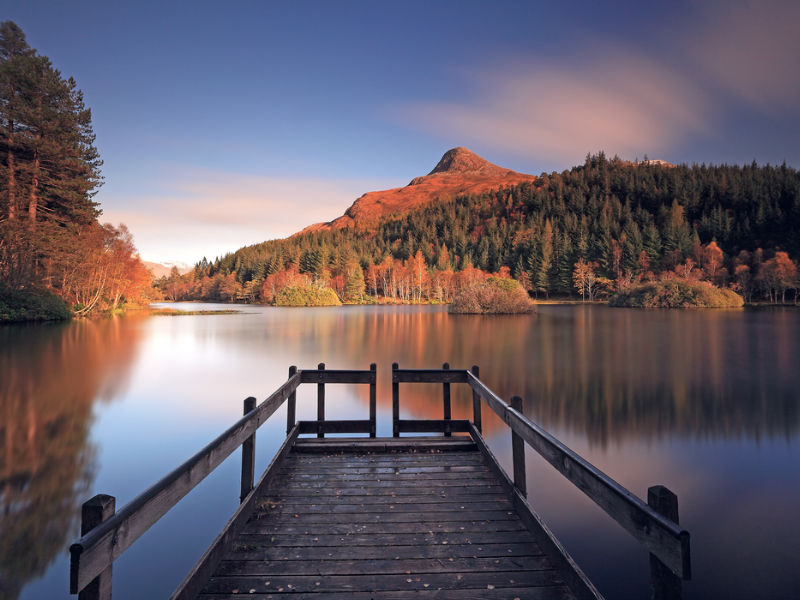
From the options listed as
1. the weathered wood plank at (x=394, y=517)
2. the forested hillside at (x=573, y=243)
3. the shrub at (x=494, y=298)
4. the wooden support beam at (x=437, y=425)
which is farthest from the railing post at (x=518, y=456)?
the forested hillside at (x=573, y=243)

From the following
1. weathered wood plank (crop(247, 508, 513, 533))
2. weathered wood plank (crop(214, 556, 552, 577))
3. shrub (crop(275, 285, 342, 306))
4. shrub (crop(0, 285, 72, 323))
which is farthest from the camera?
shrub (crop(275, 285, 342, 306))

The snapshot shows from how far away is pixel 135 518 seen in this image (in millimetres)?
2135

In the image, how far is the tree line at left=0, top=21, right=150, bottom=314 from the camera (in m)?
30.9

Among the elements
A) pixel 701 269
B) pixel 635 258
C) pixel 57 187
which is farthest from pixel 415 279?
pixel 57 187

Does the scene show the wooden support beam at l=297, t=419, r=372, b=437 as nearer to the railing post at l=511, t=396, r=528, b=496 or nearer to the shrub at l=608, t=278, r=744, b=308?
the railing post at l=511, t=396, r=528, b=496

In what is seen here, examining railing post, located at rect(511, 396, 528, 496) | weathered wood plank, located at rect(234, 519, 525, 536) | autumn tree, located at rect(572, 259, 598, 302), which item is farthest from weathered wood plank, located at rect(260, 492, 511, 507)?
autumn tree, located at rect(572, 259, 598, 302)

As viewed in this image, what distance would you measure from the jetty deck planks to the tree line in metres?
36.0

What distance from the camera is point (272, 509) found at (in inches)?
172

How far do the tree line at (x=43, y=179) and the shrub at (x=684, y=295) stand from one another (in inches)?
2532

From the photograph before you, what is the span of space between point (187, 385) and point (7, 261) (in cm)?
2482

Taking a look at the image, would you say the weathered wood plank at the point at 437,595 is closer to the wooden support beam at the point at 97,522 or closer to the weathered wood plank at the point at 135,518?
the weathered wood plank at the point at 135,518

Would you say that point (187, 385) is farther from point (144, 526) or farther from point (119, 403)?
point (144, 526)

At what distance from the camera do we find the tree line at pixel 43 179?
30891mm

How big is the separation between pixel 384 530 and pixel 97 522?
2.67 meters
